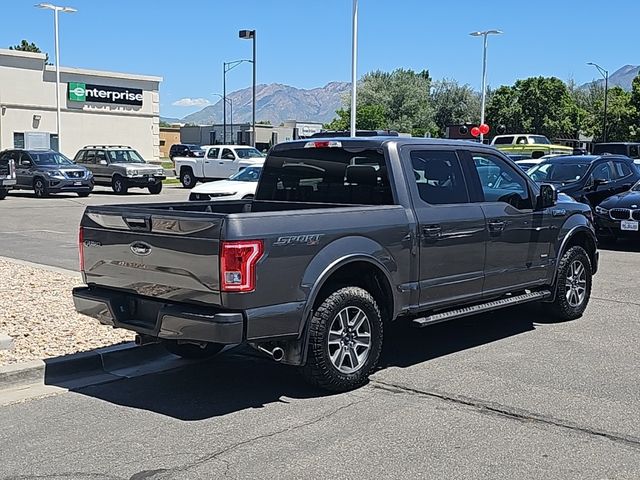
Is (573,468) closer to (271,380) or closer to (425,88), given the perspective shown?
(271,380)

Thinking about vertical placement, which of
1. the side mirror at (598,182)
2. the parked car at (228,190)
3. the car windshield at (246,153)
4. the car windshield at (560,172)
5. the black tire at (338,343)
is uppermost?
the car windshield at (246,153)

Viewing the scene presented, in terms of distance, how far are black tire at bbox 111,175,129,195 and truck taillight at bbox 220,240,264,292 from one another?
26138mm

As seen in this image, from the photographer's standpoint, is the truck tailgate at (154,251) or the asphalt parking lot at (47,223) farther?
the asphalt parking lot at (47,223)

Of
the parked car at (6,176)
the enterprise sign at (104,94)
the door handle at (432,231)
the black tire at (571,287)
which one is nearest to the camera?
the door handle at (432,231)

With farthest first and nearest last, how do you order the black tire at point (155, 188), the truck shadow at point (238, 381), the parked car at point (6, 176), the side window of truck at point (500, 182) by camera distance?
the black tire at point (155, 188)
the parked car at point (6, 176)
the side window of truck at point (500, 182)
the truck shadow at point (238, 381)

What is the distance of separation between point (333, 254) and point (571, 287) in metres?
3.88

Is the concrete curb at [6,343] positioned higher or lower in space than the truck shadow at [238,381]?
higher

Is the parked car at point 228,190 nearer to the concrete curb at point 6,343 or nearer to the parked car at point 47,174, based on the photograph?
the parked car at point 47,174

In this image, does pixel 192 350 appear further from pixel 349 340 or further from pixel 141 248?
pixel 349 340

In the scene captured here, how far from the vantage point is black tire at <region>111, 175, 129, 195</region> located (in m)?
30.6

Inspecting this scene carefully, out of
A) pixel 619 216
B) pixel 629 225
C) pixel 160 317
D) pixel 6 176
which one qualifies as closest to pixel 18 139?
pixel 6 176

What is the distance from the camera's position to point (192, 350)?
280 inches

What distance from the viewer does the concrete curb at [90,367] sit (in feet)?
21.1

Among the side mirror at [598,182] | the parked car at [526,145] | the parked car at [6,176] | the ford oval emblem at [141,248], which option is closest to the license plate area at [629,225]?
the side mirror at [598,182]
